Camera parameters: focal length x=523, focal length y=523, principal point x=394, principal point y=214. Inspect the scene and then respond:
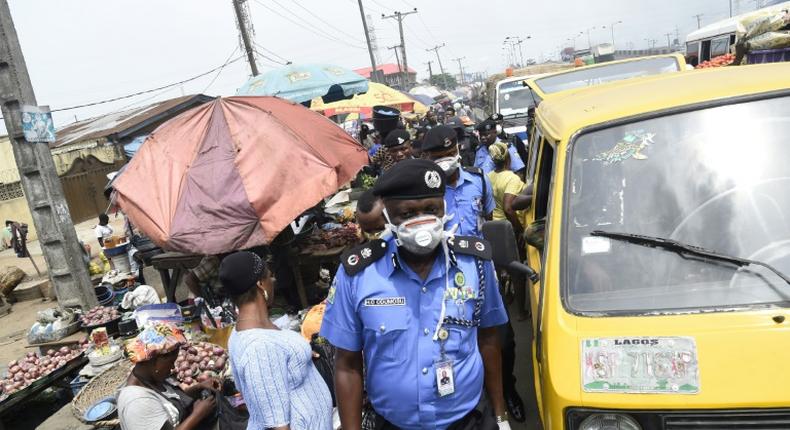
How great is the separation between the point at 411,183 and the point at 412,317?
1.73 ft

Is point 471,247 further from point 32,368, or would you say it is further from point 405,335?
point 32,368

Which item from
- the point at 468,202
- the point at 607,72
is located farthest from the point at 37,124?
the point at 607,72

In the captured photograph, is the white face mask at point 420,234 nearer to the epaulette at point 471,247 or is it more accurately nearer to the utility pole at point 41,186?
the epaulette at point 471,247

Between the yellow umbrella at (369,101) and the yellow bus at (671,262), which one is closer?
the yellow bus at (671,262)

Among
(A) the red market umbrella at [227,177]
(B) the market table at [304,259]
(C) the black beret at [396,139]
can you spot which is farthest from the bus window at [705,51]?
(B) the market table at [304,259]

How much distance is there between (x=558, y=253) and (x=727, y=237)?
0.63 metres

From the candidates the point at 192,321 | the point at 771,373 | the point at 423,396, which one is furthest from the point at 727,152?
the point at 192,321

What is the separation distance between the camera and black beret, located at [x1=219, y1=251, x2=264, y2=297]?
2367mm

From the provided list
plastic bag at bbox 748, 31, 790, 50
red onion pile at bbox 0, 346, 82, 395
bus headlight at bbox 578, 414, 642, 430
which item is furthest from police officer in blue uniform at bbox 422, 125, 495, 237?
plastic bag at bbox 748, 31, 790, 50

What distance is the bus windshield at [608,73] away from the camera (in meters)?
5.96

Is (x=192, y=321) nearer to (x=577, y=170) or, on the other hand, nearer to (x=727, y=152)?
(x=577, y=170)

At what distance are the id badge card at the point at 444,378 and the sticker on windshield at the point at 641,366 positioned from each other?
499mm

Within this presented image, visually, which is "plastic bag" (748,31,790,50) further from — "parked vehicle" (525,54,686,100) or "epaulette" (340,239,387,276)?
"epaulette" (340,239,387,276)

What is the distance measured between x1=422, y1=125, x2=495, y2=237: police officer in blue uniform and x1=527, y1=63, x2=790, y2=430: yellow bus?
56.1 inches
